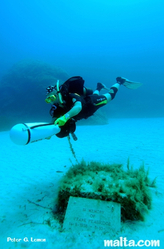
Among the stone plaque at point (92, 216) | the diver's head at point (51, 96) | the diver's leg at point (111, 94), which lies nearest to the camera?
the stone plaque at point (92, 216)

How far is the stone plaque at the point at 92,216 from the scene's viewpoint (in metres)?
2.52

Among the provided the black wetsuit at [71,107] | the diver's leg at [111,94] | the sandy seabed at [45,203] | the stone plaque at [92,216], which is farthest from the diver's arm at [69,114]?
the diver's leg at [111,94]

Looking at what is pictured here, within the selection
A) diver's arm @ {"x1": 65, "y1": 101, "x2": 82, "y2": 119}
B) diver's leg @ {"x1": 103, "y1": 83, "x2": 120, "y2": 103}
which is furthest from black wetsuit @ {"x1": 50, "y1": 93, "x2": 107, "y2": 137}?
diver's leg @ {"x1": 103, "y1": 83, "x2": 120, "y2": 103}

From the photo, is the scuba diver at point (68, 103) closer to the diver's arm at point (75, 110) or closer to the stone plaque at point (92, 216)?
the diver's arm at point (75, 110)

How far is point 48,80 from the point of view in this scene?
70.7ft

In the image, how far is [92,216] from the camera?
2.61 metres

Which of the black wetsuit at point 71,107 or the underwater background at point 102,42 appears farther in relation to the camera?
the underwater background at point 102,42

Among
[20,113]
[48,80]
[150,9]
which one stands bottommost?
[20,113]

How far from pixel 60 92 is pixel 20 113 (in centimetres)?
1827

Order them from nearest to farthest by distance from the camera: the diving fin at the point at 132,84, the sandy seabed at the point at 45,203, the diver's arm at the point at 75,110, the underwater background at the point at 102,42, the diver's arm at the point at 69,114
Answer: the sandy seabed at the point at 45,203 → the diver's arm at the point at 69,114 → the diver's arm at the point at 75,110 → the diving fin at the point at 132,84 → the underwater background at the point at 102,42

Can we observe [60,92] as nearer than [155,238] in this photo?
No

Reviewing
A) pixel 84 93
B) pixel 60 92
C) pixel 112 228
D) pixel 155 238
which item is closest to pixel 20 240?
pixel 112 228

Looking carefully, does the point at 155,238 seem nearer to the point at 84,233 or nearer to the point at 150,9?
the point at 84,233

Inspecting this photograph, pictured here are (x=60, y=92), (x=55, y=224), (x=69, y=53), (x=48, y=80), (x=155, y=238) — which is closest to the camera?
(x=155, y=238)
